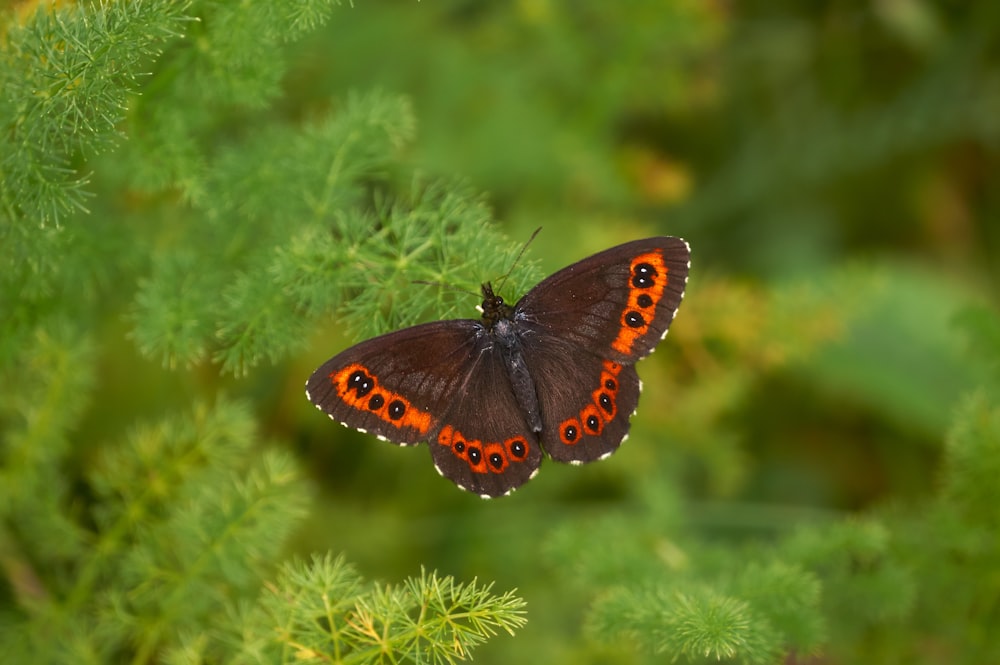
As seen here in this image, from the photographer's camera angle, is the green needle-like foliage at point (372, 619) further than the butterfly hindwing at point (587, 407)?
No

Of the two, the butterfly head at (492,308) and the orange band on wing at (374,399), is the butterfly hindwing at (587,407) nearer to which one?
the butterfly head at (492,308)

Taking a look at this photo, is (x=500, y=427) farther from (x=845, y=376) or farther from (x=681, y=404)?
(x=845, y=376)

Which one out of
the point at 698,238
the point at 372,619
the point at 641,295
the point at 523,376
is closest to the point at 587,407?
the point at 523,376

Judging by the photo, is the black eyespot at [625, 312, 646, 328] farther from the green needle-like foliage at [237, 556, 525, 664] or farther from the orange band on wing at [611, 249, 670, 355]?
the green needle-like foliage at [237, 556, 525, 664]

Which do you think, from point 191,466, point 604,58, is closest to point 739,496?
point 604,58

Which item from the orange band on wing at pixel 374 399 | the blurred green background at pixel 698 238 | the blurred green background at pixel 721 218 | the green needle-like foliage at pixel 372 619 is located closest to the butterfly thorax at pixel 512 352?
the orange band on wing at pixel 374 399

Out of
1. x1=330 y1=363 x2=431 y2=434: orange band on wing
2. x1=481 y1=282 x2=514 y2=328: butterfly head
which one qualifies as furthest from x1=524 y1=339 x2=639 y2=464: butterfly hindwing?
x1=330 y1=363 x2=431 y2=434: orange band on wing
